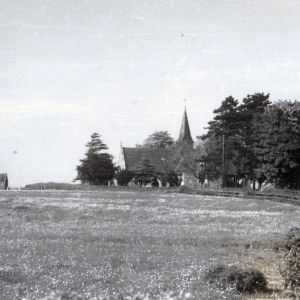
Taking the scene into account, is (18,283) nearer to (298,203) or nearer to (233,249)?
(233,249)

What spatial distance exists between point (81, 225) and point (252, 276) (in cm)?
1477

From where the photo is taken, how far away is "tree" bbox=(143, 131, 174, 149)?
151375 mm

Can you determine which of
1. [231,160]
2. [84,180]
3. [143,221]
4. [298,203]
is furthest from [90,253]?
[84,180]

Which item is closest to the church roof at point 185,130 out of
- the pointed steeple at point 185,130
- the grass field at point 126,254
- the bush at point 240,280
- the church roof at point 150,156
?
the pointed steeple at point 185,130

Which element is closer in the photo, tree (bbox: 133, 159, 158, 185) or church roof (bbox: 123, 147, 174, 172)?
tree (bbox: 133, 159, 158, 185)

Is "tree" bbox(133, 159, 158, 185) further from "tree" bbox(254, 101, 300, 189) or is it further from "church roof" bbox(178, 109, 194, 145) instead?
"church roof" bbox(178, 109, 194, 145)

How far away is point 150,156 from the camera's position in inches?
4875

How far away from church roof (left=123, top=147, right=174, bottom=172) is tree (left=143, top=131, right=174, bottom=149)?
2227cm

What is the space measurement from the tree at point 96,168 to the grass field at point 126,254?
2606 inches

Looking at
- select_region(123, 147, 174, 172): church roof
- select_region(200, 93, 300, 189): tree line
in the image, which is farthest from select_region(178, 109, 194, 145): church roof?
select_region(200, 93, 300, 189): tree line

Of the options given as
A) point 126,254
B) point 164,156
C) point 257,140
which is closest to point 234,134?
point 257,140

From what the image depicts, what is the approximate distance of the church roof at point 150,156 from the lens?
120275 mm

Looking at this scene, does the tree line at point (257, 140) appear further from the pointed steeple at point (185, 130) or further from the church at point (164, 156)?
the pointed steeple at point (185, 130)

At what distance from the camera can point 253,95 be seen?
297 feet
